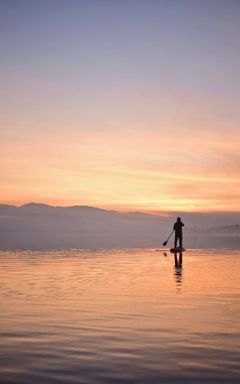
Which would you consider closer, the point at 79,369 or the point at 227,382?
the point at 227,382

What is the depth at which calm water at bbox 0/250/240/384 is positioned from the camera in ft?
24.1

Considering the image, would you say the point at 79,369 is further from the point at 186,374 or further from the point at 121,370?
the point at 186,374

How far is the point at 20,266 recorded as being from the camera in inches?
1024

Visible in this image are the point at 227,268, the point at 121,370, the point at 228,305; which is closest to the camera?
the point at 121,370

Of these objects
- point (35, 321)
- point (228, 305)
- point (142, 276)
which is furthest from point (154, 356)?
point (142, 276)

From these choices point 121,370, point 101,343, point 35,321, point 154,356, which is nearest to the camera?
point 121,370

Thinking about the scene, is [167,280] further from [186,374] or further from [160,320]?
[186,374]

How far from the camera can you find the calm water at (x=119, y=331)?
24.1 feet

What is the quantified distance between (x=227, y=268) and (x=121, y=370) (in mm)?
18636

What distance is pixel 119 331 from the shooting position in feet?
33.5

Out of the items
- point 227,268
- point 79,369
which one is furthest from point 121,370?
point 227,268

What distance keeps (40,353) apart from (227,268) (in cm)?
1820

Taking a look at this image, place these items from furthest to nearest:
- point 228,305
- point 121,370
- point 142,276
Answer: point 142,276, point 228,305, point 121,370

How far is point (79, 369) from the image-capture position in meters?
7.46
